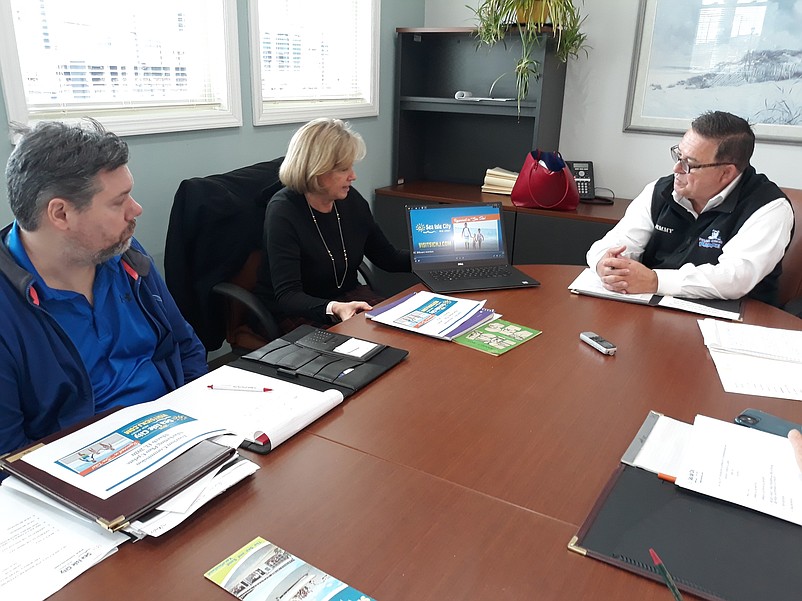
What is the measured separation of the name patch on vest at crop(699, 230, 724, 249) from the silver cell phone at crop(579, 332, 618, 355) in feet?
2.47

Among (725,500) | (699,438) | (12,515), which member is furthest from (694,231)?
(12,515)

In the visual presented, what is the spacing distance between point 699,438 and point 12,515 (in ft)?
3.65

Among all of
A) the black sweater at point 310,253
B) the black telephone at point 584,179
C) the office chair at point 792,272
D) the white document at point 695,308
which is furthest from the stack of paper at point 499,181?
A: the white document at point 695,308

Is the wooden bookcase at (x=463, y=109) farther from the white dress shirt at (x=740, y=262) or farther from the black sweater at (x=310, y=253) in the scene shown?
the white dress shirt at (x=740, y=262)

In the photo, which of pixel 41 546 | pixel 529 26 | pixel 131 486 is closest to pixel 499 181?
pixel 529 26

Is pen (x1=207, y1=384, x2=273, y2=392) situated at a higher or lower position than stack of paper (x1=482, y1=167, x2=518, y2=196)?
lower

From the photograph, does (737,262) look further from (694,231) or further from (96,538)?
(96,538)

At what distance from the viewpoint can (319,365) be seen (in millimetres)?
1416

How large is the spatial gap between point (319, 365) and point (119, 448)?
480mm

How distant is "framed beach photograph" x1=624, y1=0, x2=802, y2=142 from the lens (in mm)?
2910

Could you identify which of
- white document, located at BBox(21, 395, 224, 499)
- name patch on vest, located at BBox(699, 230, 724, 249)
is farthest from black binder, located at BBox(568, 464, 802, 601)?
name patch on vest, located at BBox(699, 230, 724, 249)

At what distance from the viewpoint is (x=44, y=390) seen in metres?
1.28

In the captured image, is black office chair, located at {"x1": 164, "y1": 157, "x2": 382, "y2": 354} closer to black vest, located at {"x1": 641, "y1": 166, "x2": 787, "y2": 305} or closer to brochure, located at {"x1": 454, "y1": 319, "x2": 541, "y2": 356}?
brochure, located at {"x1": 454, "y1": 319, "x2": 541, "y2": 356}

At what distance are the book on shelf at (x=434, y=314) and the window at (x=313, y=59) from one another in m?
1.34
